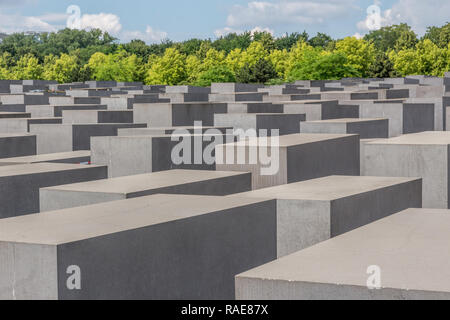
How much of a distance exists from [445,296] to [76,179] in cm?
887

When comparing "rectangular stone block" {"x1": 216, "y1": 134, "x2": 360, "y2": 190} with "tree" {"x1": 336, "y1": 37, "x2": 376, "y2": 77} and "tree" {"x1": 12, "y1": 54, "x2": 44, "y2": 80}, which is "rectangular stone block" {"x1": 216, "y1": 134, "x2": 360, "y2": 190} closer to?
"tree" {"x1": 336, "y1": 37, "x2": 376, "y2": 77}

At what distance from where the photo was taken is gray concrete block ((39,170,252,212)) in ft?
32.8

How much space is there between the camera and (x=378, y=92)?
3125cm

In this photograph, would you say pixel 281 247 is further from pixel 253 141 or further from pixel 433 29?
pixel 433 29

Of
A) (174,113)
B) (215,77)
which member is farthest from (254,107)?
(215,77)

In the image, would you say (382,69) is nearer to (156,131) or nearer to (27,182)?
(156,131)

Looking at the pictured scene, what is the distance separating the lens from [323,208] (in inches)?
358

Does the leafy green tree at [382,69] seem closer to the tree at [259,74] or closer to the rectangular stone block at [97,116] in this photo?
the tree at [259,74]

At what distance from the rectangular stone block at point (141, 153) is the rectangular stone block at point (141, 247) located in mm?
5134

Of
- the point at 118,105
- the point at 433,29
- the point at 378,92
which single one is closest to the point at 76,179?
the point at 118,105

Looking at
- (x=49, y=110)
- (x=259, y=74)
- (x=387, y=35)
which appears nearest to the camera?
(x=49, y=110)

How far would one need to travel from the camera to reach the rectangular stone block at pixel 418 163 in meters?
13.3

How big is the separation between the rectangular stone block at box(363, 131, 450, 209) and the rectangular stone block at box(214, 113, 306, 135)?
18.4 ft

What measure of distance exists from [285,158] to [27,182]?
427 cm
